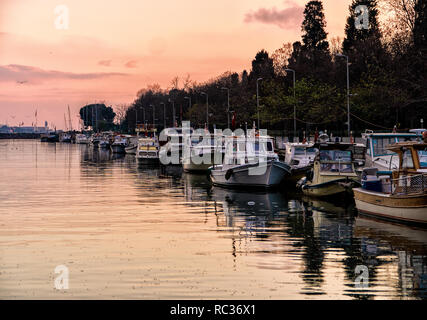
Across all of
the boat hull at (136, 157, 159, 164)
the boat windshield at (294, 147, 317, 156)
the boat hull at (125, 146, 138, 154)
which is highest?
the boat hull at (125, 146, 138, 154)

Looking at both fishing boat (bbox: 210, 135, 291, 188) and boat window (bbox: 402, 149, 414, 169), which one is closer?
boat window (bbox: 402, 149, 414, 169)

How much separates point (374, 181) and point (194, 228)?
826 centimetres

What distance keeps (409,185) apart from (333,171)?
11030 millimetres

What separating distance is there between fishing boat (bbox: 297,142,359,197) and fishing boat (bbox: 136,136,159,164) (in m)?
44.4

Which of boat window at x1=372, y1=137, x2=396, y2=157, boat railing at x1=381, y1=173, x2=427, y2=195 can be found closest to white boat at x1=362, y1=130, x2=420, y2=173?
boat window at x1=372, y1=137, x2=396, y2=157

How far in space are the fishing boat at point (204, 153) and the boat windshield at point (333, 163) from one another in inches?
760

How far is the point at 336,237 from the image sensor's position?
80.4 feet

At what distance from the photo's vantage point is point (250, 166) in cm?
4206

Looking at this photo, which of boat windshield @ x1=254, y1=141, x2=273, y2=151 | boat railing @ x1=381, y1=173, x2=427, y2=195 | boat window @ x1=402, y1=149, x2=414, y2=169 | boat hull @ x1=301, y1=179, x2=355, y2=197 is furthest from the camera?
boat windshield @ x1=254, y1=141, x2=273, y2=151

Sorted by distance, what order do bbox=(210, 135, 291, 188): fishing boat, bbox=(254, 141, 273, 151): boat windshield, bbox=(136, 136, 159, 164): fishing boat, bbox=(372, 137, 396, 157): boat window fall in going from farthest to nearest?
bbox=(136, 136, 159, 164): fishing boat → bbox=(254, 141, 273, 151): boat windshield → bbox=(210, 135, 291, 188): fishing boat → bbox=(372, 137, 396, 157): boat window

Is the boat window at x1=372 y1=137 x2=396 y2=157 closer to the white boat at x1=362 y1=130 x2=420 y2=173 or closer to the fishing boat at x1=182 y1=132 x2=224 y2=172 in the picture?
the white boat at x1=362 y1=130 x2=420 y2=173

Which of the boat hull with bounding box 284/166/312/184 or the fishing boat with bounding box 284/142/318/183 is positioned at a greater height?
the fishing boat with bounding box 284/142/318/183

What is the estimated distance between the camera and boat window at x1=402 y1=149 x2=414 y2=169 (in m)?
28.6

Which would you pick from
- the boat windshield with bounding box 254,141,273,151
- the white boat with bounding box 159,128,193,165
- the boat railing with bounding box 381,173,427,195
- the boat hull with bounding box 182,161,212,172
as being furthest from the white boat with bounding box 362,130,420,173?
the white boat with bounding box 159,128,193,165
